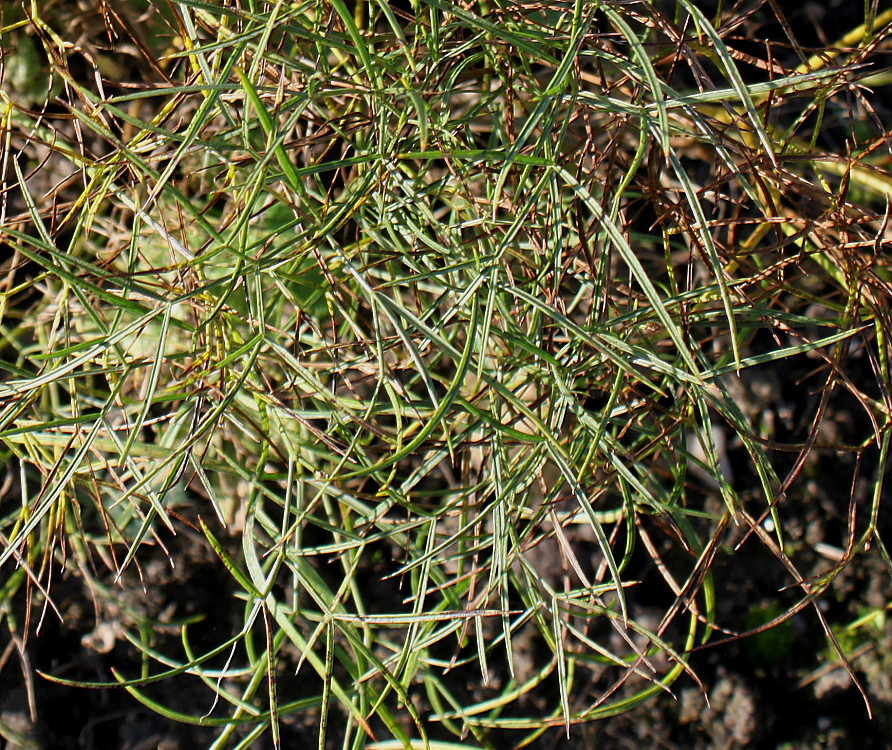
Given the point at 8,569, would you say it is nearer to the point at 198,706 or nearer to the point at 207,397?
the point at 198,706

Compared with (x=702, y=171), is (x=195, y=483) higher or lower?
higher

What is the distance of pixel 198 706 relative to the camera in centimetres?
98

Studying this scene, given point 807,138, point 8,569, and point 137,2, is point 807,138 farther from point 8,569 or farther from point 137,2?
point 8,569

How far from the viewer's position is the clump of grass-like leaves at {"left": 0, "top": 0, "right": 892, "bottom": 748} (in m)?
0.57

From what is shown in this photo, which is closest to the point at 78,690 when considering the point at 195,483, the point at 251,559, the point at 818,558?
the point at 195,483

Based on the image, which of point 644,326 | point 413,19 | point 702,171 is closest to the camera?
point 413,19

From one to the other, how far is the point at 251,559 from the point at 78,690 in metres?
0.52

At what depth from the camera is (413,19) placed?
626 millimetres

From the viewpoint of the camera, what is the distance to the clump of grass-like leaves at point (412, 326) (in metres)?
0.57

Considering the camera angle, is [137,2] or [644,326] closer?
[644,326]

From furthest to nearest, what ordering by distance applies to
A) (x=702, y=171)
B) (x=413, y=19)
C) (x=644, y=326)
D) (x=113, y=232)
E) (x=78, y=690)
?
(x=702, y=171) → (x=78, y=690) → (x=113, y=232) → (x=644, y=326) → (x=413, y=19)

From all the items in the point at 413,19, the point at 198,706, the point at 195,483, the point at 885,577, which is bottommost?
the point at 885,577

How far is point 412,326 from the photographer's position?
0.66 metres

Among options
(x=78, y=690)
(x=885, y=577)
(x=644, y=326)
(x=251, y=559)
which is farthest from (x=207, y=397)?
(x=885, y=577)
